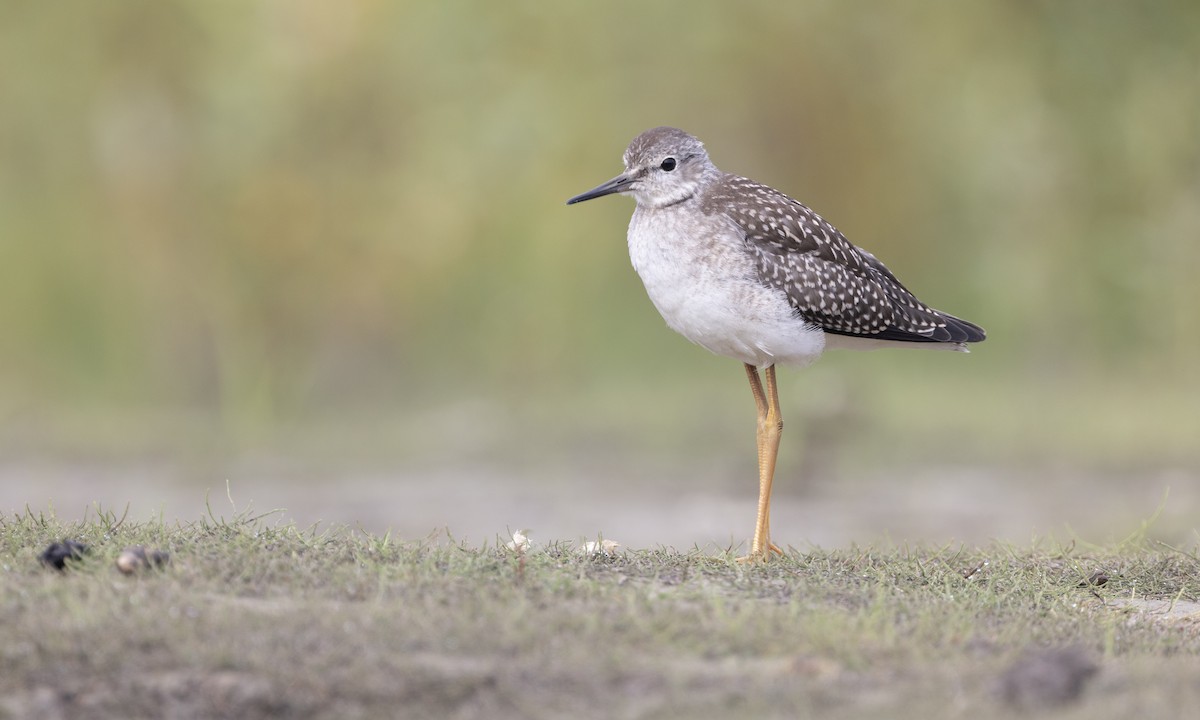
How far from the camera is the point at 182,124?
50.7 feet

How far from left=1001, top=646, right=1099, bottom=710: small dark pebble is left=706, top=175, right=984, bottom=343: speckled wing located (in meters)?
2.76

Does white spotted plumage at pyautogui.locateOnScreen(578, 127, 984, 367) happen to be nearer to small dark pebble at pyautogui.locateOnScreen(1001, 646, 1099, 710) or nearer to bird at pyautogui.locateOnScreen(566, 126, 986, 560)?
bird at pyautogui.locateOnScreen(566, 126, 986, 560)

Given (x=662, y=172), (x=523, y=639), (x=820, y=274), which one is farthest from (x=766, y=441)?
(x=523, y=639)

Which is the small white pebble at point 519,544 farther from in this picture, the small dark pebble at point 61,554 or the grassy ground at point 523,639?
the small dark pebble at point 61,554

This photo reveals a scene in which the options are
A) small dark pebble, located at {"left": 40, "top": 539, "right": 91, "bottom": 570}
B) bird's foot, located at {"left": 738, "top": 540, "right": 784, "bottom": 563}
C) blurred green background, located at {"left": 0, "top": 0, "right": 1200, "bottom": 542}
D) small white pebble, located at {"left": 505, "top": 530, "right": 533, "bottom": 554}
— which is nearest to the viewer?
small dark pebble, located at {"left": 40, "top": 539, "right": 91, "bottom": 570}

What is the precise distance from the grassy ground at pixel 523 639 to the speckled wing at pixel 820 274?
62.9 inches

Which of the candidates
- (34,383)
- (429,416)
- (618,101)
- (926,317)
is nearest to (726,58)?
(618,101)

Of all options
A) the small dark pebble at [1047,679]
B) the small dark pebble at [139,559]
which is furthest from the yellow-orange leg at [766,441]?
the small dark pebble at [139,559]

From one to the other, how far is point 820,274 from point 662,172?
0.93m

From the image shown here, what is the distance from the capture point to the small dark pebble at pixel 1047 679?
457cm

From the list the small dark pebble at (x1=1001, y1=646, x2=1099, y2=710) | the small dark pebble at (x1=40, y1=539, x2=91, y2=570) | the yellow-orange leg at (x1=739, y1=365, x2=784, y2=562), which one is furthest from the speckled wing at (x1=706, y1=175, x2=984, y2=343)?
the small dark pebble at (x1=40, y1=539, x2=91, y2=570)

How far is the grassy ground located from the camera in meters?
4.60

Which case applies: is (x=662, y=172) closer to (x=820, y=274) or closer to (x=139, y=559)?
(x=820, y=274)

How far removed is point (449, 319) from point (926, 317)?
27.6 ft
